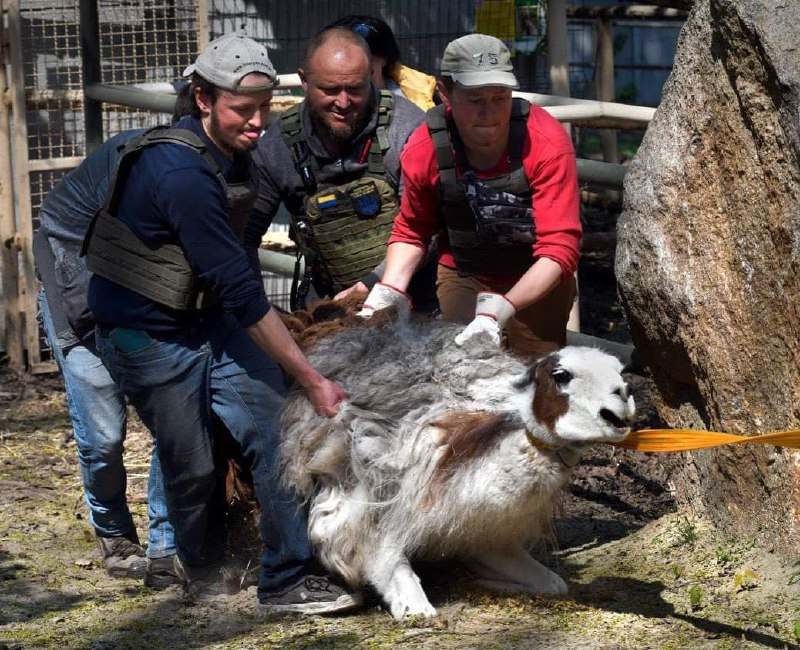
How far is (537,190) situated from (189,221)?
4.34 ft

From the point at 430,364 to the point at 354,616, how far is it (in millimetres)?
895

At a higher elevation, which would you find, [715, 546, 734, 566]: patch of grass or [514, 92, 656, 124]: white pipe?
[514, 92, 656, 124]: white pipe

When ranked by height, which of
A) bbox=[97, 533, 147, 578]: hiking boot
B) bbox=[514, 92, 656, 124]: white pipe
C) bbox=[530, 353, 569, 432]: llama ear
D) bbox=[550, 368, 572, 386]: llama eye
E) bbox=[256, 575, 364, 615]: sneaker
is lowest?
bbox=[97, 533, 147, 578]: hiking boot

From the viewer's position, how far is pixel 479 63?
4422mm

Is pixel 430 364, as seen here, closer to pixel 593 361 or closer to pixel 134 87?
pixel 593 361

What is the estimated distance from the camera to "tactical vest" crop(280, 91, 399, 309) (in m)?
5.07

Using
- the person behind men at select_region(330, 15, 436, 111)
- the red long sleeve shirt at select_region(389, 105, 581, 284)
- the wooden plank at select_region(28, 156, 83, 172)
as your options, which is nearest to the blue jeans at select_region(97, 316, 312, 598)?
the red long sleeve shirt at select_region(389, 105, 581, 284)

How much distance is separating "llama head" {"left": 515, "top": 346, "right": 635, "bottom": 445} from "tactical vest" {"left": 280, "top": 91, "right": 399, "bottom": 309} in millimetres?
1408

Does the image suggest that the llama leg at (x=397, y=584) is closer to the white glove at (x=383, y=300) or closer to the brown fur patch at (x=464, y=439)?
the brown fur patch at (x=464, y=439)

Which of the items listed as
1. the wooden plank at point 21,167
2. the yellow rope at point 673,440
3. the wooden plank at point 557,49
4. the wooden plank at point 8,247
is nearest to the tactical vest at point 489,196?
the yellow rope at point 673,440

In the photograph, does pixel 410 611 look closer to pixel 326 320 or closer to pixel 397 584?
pixel 397 584

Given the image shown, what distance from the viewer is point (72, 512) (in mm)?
5820

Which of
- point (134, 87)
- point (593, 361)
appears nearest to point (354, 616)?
point (593, 361)

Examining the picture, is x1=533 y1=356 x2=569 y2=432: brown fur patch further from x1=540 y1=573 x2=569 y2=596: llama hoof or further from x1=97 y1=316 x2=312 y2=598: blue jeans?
x1=97 y1=316 x2=312 y2=598: blue jeans
